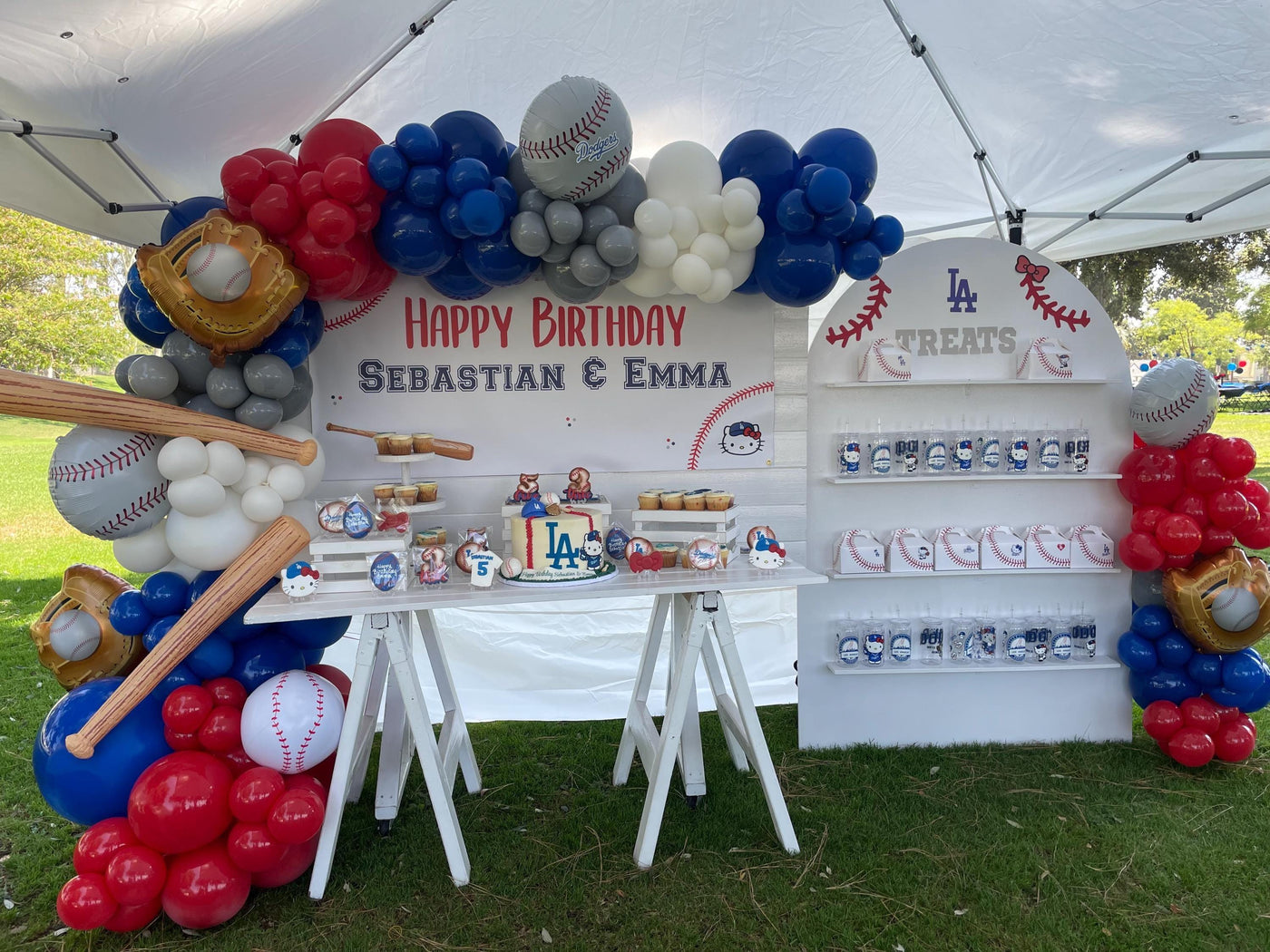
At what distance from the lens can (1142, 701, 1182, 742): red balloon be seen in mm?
3016

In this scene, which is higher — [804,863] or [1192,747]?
[1192,747]

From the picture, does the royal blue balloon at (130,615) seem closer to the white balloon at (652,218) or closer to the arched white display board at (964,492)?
the white balloon at (652,218)

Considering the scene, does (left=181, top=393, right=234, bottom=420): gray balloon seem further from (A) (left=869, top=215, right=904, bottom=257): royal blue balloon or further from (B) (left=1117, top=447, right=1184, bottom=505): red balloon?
(B) (left=1117, top=447, right=1184, bottom=505): red balloon

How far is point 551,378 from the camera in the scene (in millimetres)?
2871

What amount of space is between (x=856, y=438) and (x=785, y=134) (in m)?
1.51

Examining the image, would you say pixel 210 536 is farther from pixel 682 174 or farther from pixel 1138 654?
pixel 1138 654

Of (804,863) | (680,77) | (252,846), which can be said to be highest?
(680,77)

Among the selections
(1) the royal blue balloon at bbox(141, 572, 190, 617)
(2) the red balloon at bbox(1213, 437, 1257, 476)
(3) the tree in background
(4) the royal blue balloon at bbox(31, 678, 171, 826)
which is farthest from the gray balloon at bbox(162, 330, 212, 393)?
(3) the tree in background

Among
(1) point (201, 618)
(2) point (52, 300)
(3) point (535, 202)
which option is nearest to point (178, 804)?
(1) point (201, 618)

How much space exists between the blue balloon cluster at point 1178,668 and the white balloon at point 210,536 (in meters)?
3.19

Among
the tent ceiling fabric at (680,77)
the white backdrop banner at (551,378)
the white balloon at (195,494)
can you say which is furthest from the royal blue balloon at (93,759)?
the tent ceiling fabric at (680,77)

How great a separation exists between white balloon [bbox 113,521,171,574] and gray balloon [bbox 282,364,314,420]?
1.61 ft

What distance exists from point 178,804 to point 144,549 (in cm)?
76

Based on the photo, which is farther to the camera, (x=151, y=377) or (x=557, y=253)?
(x=557, y=253)
